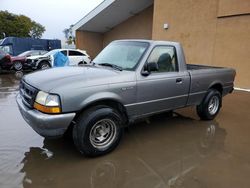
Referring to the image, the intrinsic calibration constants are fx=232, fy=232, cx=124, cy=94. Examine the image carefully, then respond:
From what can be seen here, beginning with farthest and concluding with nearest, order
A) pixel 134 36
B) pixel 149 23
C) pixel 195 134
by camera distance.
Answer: pixel 134 36 < pixel 149 23 < pixel 195 134

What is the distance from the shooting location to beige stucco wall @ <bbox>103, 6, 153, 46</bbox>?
17.5 metres

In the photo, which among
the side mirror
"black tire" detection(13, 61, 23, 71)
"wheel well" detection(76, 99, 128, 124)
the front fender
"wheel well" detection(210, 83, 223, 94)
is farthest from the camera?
"black tire" detection(13, 61, 23, 71)

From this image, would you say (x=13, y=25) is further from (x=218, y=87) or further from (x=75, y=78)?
(x=75, y=78)

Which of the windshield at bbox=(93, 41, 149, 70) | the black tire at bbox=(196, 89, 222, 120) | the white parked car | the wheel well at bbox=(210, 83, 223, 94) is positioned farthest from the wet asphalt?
the white parked car

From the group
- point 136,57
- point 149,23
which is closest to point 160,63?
point 136,57

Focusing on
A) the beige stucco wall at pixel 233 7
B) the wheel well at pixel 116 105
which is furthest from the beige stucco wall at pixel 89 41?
the wheel well at pixel 116 105

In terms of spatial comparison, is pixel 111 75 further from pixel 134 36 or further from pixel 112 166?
pixel 134 36

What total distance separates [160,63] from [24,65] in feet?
45.7

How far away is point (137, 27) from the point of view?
18406 millimetres

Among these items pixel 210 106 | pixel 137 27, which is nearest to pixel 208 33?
pixel 210 106

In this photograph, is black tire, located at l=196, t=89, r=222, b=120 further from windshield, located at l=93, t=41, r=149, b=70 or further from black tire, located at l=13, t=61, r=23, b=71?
black tire, located at l=13, t=61, r=23, b=71

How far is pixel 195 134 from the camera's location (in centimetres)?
482

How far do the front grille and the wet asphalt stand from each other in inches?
33.4

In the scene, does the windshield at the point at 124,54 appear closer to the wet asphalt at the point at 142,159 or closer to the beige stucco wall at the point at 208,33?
the wet asphalt at the point at 142,159
